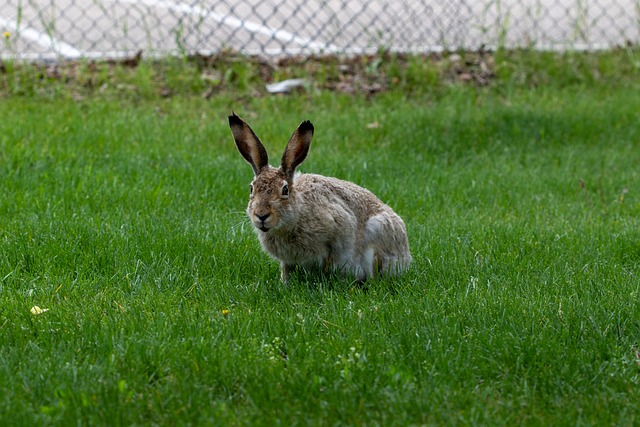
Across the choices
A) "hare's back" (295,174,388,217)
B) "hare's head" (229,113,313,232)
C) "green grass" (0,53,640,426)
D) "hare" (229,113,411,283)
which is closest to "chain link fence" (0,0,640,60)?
"green grass" (0,53,640,426)

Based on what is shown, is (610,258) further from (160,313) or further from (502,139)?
(502,139)

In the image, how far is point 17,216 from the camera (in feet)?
17.7

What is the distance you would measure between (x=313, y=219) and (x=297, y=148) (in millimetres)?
361

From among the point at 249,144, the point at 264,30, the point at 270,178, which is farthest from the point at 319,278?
the point at 264,30

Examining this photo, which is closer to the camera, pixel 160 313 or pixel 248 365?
pixel 248 365

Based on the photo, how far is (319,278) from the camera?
A: 4586mm

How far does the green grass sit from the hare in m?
0.15

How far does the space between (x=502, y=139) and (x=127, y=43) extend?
15.0 ft

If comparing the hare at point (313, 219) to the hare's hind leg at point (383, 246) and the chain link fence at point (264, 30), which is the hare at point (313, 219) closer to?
the hare's hind leg at point (383, 246)

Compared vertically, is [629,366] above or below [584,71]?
below

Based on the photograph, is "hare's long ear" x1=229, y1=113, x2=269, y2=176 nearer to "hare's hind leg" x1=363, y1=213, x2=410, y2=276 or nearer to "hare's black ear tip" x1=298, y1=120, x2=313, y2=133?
"hare's black ear tip" x1=298, y1=120, x2=313, y2=133

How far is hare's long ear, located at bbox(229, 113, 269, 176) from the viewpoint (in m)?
4.25

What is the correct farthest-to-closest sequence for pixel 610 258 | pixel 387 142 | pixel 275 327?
pixel 387 142
pixel 610 258
pixel 275 327

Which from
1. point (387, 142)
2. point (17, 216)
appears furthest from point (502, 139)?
point (17, 216)
